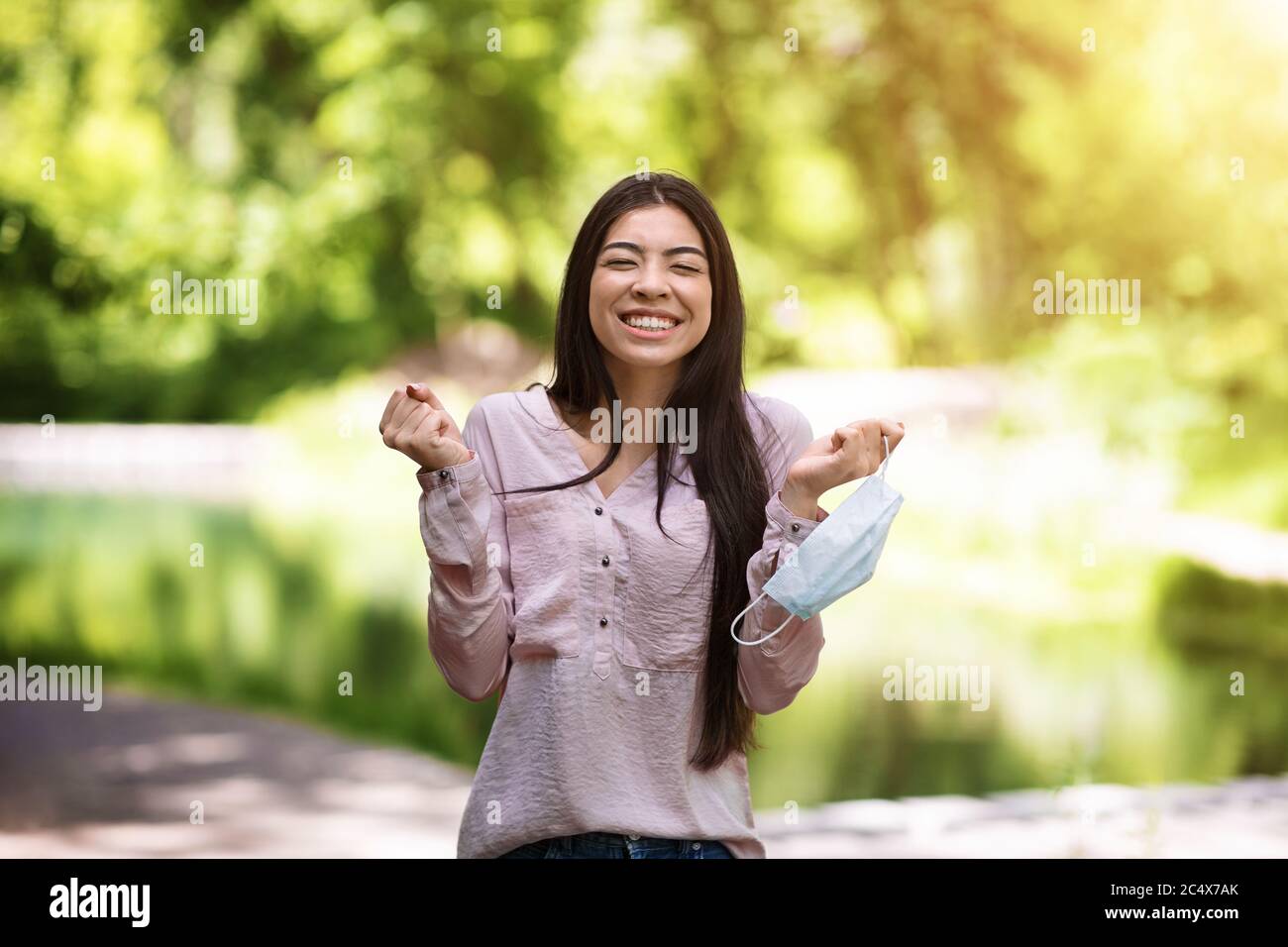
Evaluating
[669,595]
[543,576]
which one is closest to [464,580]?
[543,576]

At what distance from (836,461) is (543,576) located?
324 millimetres

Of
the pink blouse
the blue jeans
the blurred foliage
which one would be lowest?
the blue jeans

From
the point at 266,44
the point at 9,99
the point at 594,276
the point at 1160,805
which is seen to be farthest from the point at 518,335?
the point at 594,276

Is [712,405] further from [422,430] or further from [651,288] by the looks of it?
[422,430]

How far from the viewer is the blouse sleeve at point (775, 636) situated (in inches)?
55.9

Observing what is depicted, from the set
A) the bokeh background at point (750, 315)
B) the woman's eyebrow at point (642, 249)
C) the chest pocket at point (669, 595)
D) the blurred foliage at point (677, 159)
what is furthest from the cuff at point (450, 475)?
the blurred foliage at point (677, 159)

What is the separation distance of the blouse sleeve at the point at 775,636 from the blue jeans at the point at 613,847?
0.15m

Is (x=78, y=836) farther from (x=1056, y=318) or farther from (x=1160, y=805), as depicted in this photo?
(x=1056, y=318)

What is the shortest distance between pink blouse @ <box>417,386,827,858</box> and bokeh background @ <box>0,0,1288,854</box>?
155 inches

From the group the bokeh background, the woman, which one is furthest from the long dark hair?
the bokeh background

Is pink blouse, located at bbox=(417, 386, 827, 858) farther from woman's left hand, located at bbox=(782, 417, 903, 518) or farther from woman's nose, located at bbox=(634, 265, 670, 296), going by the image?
woman's nose, located at bbox=(634, 265, 670, 296)

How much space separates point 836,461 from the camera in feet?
4.55

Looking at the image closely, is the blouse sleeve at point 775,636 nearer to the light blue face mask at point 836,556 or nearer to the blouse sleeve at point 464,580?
the light blue face mask at point 836,556

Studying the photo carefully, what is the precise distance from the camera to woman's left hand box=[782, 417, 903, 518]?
1394 mm
